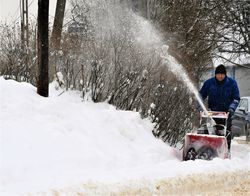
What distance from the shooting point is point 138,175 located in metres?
7.36

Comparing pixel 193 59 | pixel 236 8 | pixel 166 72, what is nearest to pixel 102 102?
pixel 166 72

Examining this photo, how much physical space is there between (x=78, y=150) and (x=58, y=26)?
7.04 m

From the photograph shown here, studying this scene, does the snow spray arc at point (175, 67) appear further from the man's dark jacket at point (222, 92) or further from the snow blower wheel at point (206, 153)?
the snow blower wheel at point (206, 153)

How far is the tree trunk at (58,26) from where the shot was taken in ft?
40.8

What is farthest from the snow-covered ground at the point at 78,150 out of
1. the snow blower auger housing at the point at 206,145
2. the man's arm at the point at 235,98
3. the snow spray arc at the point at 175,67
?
the snow spray arc at the point at 175,67

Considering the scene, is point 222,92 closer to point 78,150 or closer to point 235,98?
point 235,98

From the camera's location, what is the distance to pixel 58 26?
46.8 feet

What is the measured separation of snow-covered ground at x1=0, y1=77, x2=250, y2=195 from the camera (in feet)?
22.3

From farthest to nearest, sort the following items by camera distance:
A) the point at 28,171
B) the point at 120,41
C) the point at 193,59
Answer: the point at 193,59, the point at 120,41, the point at 28,171

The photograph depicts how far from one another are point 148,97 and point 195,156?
1968 mm

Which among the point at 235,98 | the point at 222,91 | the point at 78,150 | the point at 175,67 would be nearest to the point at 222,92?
the point at 222,91

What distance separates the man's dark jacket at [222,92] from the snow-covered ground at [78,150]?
118 cm

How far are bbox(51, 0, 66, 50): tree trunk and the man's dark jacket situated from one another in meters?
3.69

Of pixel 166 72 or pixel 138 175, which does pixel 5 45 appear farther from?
pixel 138 175
